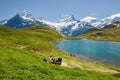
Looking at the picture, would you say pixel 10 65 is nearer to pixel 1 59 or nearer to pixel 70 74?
pixel 1 59

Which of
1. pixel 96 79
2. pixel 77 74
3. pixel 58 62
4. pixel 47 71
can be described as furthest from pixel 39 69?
pixel 58 62

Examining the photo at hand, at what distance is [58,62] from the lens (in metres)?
59.2

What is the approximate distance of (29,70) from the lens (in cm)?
3884

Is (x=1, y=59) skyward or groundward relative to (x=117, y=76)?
skyward

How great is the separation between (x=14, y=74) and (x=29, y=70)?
4.84 metres

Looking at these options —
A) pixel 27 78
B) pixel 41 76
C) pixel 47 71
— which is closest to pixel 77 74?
pixel 47 71

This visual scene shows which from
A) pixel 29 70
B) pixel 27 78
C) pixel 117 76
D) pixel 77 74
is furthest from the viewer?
pixel 117 76

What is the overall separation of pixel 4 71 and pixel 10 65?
4.55 meters

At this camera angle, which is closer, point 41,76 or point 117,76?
point 41,76

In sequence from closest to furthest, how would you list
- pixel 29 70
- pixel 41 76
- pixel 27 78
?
pixel 27 78
pixel 41 76
pixel 29 70

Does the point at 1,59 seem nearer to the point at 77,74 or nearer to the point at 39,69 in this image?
the point at 39,69

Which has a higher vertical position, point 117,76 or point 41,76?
point 41,76

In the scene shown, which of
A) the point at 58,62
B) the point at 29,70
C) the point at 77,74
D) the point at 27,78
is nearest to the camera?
the point at 27,78

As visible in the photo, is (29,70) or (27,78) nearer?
(27,78)
